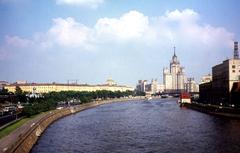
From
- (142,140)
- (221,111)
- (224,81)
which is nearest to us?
(142,140)

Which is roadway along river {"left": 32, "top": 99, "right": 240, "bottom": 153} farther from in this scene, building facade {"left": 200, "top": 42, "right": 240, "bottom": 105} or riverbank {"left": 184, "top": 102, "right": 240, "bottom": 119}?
building facade {"left": 200, "top": 42, "right": 240, "bottom": 105}

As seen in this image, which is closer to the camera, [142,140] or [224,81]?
[142,140]

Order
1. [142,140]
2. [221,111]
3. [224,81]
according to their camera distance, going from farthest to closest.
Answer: [224,81] → [221,111] → [142,140]

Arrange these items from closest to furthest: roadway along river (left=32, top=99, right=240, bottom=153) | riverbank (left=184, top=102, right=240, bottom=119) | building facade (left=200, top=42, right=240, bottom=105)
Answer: roadway along river (left=32, top=99, right=240, bottom=153) → riverbank (left=184, top=102, right=240, bottom=119) → building facade (left=200, top=42, right=240, bottom=105)

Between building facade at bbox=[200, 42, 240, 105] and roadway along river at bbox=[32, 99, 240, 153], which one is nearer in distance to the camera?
roadway along river at bbox=[32, 99, 240, 153]

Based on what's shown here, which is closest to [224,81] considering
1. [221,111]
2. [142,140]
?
[221,111]

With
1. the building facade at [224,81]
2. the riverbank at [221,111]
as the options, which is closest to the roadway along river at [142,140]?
the riverbank at [221,111]

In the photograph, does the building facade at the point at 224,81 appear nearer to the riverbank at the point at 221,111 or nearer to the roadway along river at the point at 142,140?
the riverbank at the point at 221,111

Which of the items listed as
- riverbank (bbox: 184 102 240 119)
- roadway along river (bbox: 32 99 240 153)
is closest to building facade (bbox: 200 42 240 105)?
riverbank (bbox: 184 102 240 119)

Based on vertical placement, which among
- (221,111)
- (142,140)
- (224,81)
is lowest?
(142,140)

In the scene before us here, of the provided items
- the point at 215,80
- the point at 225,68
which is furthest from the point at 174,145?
the point at 215,80

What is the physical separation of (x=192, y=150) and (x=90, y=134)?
22.0m

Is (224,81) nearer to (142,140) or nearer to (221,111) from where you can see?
(221,111)

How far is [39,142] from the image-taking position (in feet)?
188
